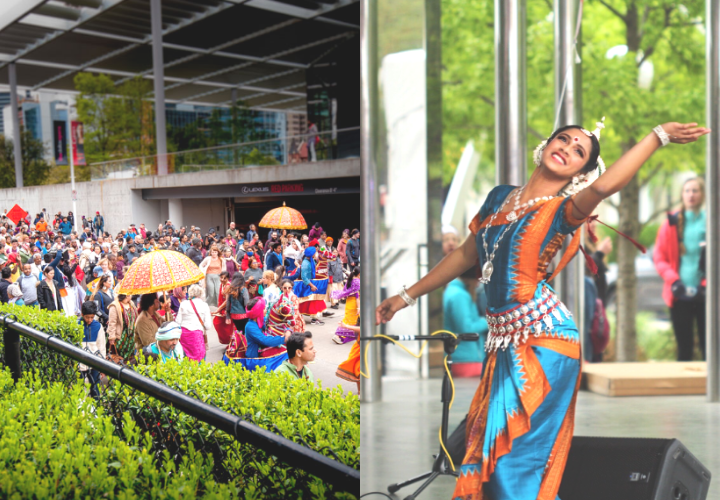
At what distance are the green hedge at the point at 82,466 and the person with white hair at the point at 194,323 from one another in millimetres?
2659

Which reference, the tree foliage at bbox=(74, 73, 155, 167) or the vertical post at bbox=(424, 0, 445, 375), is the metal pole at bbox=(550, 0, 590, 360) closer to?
the vertical post at bbox=(424, 0, 445, 375)

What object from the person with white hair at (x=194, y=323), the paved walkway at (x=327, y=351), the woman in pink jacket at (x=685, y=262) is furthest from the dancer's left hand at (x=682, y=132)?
the person with white hair at (x=194, y=323)

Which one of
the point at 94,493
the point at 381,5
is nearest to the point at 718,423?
the point at 381,5

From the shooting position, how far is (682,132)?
1563 millimetres

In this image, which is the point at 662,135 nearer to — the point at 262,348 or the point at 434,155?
the point at 434,155

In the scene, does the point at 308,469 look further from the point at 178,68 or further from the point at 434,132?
the point at 178,68

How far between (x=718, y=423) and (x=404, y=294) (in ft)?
3.07

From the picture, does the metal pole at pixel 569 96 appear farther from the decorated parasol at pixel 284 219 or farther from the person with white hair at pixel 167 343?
the person with white hair at pixel 167 343

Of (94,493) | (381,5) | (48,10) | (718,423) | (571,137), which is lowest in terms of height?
(94,493)

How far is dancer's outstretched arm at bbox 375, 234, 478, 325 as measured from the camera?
1742 mm

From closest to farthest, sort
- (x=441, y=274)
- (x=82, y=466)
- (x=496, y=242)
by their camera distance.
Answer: (x=496, y=242) → (x=441, y=274) → (x=82, y=466)

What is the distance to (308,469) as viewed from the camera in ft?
5.54

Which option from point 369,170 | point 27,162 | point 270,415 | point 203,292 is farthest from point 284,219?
point 27,162

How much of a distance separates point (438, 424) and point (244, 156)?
12.0 m
